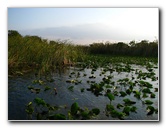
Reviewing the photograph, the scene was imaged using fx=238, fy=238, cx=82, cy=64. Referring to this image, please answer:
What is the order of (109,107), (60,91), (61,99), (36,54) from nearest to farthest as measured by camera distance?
(109,107) → (61,99) → (60,91) → (36,54)

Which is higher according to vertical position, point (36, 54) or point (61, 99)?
point (36, 54)

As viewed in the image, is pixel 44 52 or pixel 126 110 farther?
pixel 44 52

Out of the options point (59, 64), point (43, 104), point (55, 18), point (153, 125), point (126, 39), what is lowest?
point (153, 125)

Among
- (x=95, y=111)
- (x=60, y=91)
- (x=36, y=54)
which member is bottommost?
(x=95, y=111)

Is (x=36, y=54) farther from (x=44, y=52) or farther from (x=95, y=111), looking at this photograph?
(x=95, y=111)

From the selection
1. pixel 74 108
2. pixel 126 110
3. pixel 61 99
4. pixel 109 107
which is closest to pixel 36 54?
pixel 61 99

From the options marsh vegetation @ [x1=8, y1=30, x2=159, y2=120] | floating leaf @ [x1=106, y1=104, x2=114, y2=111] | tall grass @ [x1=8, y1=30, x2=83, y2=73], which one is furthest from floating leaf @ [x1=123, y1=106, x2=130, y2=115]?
tall grass @ [x1=8, y1=30, x2=83, y2=73]

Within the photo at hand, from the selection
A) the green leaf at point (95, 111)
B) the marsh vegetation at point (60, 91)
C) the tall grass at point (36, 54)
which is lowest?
the green leaf at point (95, 111)

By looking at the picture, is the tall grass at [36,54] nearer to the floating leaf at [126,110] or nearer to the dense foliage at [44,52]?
the dense foliage at [44,52]

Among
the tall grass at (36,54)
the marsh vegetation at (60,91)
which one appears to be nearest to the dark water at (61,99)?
the marsh vegetation at (60,91)

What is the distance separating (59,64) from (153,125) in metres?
3.28

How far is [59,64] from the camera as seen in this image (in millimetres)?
6027
